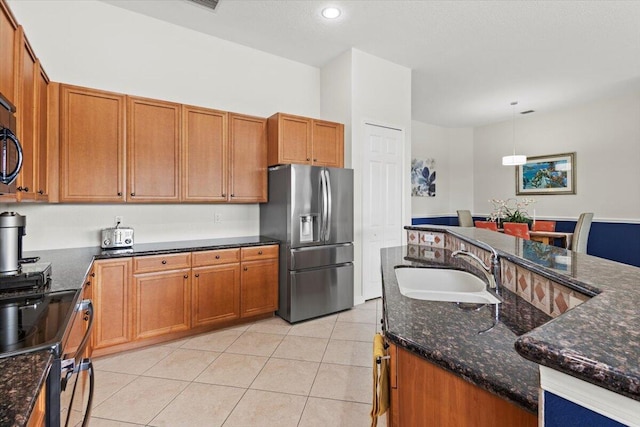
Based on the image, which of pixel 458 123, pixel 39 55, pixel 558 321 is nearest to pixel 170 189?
pixel 39 55

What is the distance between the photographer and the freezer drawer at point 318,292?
3191mm

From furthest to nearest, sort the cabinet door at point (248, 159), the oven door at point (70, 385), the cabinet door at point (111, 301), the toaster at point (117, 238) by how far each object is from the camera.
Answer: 1. the cabinet door at point (248, 159)
2. the toaster at point (117, 238)
3. the cabinet door at point (111, 301)
4. the oven door at point (70, 385)

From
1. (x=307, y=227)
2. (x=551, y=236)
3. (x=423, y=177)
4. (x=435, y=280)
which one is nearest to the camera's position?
(x=435, y=280)

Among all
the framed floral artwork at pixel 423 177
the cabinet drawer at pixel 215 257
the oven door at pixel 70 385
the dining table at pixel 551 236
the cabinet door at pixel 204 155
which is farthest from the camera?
the framed floral artwork at pixel 423 177

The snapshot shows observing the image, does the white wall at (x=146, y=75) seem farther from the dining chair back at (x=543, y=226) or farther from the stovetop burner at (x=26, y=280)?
the dining chair back at (x=543, y=226)

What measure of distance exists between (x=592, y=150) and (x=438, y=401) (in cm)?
662

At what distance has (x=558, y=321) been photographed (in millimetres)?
582

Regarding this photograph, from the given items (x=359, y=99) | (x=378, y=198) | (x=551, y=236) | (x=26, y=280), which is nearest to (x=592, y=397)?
(x=26, y=280)

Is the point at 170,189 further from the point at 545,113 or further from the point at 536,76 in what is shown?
the point at 545,113

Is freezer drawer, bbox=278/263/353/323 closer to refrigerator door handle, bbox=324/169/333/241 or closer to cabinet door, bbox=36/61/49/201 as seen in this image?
refrigerator door handle, bbox=324/169/333/241

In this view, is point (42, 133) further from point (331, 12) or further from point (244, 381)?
point (331, 12)

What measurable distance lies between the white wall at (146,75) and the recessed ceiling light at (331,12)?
1083 millimetres

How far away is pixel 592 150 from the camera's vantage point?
5.42m

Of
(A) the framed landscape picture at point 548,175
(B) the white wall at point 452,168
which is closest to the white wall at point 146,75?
(B) the white wall at point 452,168
